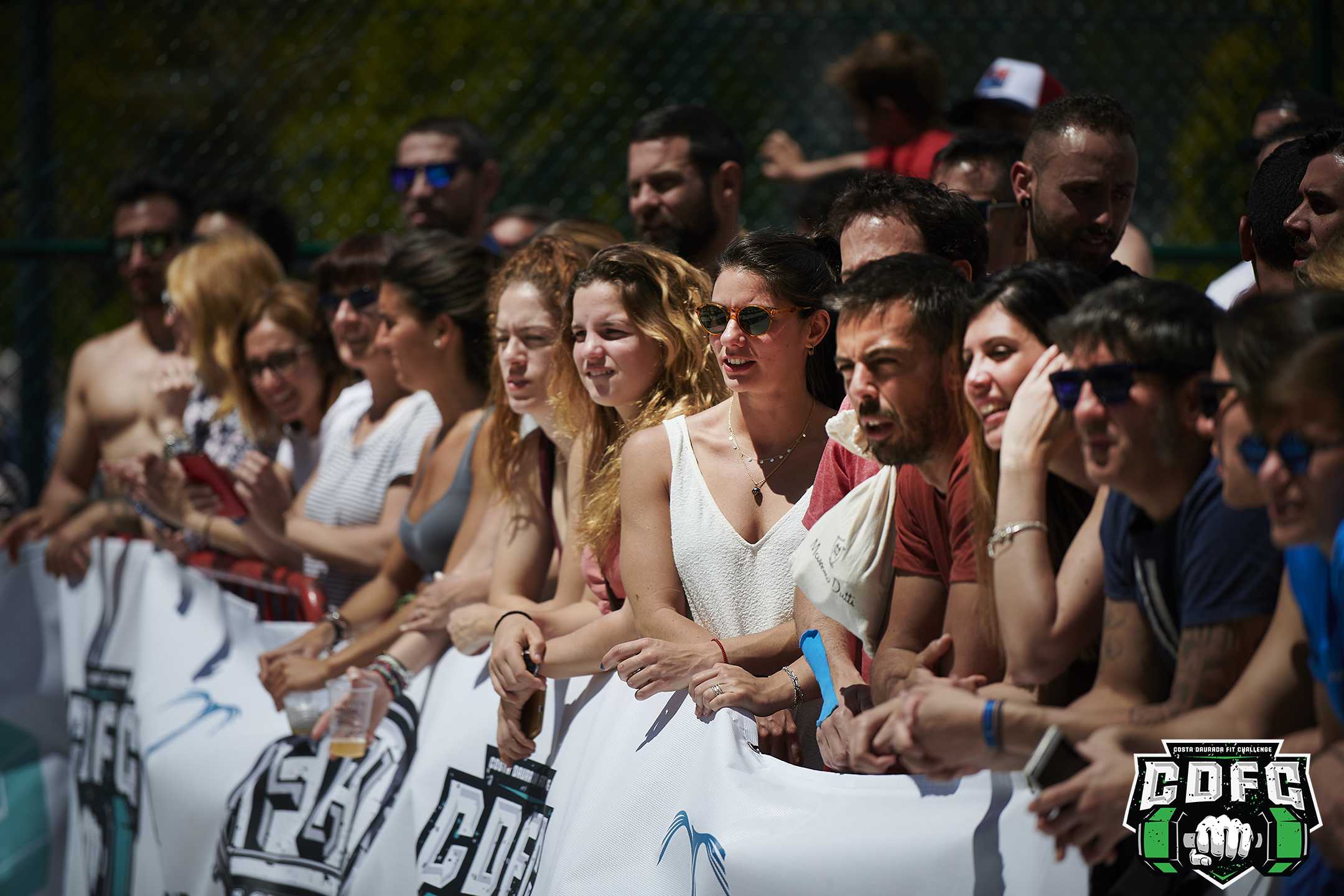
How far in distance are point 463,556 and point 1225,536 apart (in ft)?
7.62

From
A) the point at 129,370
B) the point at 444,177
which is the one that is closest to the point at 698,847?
the point at 444,177

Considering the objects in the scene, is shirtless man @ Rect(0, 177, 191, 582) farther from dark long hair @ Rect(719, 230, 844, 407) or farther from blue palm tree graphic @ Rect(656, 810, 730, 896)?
blue palm tree graphic @ Rect(656, 810, 730, 896)

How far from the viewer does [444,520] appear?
388 cm

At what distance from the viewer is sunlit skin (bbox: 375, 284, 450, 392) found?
4.07m

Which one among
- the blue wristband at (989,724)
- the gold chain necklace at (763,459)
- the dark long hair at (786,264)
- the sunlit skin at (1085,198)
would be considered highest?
the sunlit skin at (1085,198)

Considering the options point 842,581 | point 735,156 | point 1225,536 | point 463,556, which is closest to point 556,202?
point 735,156

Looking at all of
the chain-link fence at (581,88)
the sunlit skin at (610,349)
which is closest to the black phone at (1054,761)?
the sunlit skin at (610,349)

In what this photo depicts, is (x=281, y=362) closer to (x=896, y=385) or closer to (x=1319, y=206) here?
(x=896, y=385)

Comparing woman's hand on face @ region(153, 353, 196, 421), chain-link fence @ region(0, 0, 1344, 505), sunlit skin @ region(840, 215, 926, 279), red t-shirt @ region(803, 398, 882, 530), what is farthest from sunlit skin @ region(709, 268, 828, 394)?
chain-link fence @ region(0, 0, 1344, 505)

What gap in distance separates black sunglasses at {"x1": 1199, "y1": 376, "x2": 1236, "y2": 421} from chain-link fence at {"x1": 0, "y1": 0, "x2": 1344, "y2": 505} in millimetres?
4420

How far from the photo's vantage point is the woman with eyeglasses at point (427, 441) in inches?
152

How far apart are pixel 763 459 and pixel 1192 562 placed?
1.27 m

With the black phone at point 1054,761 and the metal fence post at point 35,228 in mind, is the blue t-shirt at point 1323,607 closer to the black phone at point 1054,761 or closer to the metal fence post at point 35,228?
the black phone at point 1054,761

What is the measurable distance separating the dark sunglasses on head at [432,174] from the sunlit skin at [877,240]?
2890 millimetres
